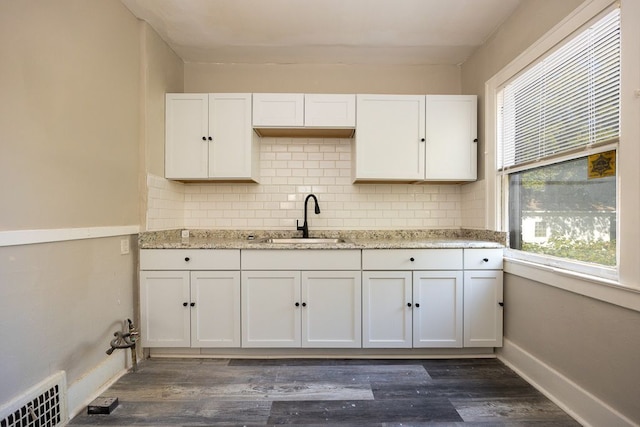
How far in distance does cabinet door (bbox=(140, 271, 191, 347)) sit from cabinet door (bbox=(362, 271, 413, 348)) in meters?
1.36

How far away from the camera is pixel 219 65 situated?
9.45ft

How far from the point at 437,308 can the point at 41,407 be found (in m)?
2.42

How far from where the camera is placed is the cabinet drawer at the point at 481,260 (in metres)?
2.26

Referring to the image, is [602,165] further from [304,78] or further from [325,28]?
[304,78]

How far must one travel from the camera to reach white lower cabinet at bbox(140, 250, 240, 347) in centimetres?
223

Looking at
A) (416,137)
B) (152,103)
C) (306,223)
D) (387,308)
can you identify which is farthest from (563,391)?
(152,103)

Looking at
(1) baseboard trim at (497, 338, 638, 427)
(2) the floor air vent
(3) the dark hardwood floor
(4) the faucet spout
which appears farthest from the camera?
(4) the faucet spout

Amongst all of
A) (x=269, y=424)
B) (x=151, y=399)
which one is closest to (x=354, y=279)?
→ (x=269, y=424)

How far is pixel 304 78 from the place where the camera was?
2.87 metres

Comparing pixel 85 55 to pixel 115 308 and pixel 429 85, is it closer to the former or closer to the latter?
pixel 115 308

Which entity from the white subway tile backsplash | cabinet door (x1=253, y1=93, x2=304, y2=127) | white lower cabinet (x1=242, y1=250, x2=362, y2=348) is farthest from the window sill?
cabinet door (x1=253, y1=93, x2=304, y2=127)

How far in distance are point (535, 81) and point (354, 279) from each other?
186cm

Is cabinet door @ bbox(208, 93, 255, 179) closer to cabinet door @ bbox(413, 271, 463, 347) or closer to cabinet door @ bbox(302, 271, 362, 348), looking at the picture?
cabinet door @ bbox(302, 271, 362, 348)

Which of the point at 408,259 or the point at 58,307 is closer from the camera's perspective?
the point at 58,307
